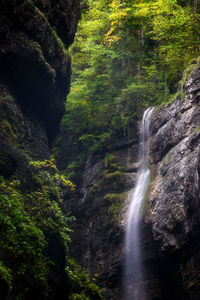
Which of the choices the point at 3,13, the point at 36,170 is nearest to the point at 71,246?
the point at 36,170

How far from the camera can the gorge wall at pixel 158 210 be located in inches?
377

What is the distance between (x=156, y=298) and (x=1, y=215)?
23.5ft

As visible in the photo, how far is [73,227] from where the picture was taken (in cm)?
1421

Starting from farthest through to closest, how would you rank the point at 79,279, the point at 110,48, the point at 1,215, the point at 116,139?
the point at 110,48
the point at 116,139
the point at 79,279
the point at 1,215

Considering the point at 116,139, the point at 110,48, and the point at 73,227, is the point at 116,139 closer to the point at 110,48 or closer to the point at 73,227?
the point at 73,227

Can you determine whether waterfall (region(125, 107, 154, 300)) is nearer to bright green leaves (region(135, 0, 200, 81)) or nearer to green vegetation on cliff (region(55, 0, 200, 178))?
green vegetation on cliff (region(55, 0, 200, 178))

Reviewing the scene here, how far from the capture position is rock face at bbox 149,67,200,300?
932 centimetres

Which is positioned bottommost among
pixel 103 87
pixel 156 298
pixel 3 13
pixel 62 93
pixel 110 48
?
pixel 156 298

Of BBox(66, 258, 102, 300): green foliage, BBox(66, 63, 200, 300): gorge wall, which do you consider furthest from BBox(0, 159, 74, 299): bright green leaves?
BBox(66, 63, 200, 300): gorge wall

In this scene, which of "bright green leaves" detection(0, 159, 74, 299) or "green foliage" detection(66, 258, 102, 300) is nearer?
"bright green leaves" detection(0, 159, 74, 299)

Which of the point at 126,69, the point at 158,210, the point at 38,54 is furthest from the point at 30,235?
the point at 126,69

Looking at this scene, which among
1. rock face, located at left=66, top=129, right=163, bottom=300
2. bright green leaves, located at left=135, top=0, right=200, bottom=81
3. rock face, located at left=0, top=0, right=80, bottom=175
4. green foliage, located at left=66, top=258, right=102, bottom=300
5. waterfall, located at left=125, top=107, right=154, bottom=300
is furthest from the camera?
bright green leaves, located at left=135, top=0, right=200, bottom=81

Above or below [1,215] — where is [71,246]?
above

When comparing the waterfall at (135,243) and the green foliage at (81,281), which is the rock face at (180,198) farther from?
the green foliage at (81,281)
